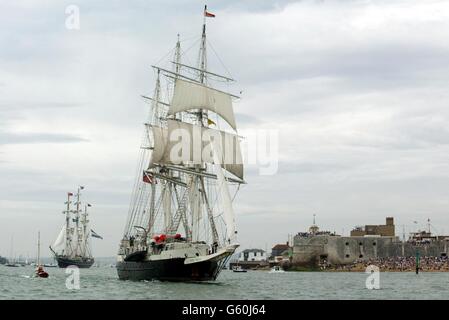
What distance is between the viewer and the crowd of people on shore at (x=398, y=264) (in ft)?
503

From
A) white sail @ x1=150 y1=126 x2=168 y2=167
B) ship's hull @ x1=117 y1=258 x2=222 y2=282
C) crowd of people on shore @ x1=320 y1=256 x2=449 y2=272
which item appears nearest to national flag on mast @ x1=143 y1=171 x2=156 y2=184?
white sail @ x1=150 y1=126 x2=168 y2=167

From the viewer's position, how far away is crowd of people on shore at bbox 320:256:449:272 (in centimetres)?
15338

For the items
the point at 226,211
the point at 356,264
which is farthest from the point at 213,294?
the point at 356,264

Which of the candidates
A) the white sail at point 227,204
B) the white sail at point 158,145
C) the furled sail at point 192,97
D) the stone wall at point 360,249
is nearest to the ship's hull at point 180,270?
the white sail at point 227,204

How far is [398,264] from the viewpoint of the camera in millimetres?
155250

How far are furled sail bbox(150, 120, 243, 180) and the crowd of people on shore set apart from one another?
243 feet

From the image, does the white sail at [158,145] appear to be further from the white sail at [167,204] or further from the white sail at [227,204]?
the white sail at [227,204]

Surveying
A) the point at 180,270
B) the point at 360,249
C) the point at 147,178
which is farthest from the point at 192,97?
the point at 360,249

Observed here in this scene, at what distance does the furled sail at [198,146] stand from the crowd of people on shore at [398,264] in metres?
73.9

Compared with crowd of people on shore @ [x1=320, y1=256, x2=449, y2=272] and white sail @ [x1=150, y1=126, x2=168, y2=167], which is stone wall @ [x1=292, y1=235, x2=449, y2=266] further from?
white sail @ [x1=150, y1=126, x2=168, y2=167]

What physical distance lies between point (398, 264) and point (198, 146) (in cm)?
8244

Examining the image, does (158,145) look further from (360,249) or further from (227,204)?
(360,249)

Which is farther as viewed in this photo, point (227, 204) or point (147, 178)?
point (147, 178)
